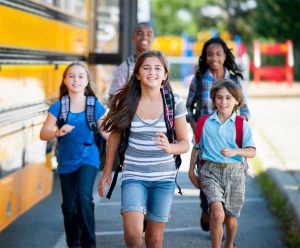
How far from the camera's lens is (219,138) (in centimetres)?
540

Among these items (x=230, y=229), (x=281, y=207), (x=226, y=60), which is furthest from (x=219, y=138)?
(x=281, y=207)

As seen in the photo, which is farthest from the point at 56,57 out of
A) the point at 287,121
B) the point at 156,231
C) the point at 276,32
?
the point at 276,32

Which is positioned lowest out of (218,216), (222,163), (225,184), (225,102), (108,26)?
(218,216)

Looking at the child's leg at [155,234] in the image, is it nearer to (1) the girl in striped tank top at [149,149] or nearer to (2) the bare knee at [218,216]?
(1) the girl in striped tank top at [149,149]

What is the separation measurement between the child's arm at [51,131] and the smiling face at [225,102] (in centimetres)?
92

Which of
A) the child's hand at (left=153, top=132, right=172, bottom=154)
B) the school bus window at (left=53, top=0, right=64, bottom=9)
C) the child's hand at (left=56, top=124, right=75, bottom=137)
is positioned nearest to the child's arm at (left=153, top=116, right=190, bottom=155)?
the child's hand at (left=153, top=132, right=172, bottom=154)

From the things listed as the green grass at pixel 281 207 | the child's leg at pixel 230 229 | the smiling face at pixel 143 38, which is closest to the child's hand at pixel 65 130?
the child's leg at pixel 230 229

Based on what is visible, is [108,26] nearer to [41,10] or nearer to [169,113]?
[41,10]

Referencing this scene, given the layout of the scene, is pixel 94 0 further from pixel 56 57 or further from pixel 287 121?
pixel 287 121

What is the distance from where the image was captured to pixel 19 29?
6031 millimetres

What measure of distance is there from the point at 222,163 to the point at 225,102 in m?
0.38

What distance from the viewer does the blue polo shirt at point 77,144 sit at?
224 inches

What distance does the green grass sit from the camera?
6293mm

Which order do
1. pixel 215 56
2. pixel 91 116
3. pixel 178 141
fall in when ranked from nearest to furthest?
pixel 178 141 < pixel 91 116 < pixel 215 56
